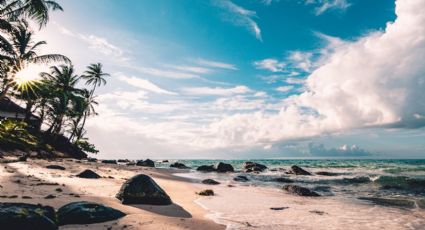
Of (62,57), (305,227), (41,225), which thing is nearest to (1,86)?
(62,57)

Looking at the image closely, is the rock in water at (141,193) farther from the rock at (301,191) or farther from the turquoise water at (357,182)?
the turquoise water at (357,182)

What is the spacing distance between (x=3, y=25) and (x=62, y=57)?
9.34 m

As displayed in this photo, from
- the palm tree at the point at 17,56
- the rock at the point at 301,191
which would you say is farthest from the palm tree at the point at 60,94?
the rock at the point at 301,191

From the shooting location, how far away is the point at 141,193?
8.81m

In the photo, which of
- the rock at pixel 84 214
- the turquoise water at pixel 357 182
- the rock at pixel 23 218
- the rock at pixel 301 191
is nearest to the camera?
the rock at pixel 23 218

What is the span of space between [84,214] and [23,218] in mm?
1349

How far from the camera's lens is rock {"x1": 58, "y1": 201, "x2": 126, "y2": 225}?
5809 mm

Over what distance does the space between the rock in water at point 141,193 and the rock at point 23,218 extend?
11.5 ft

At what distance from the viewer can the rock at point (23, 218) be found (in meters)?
4.62

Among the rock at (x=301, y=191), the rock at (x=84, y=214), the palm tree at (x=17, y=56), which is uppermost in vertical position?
the palm tree at (x=17, y=56)

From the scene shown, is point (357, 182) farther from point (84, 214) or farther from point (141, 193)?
point (84, 214)

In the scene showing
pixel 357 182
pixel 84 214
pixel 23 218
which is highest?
pixel 23 218

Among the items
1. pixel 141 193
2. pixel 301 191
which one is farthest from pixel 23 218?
pixel 301 191

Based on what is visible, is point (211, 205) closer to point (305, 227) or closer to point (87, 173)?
point (305, 227)
